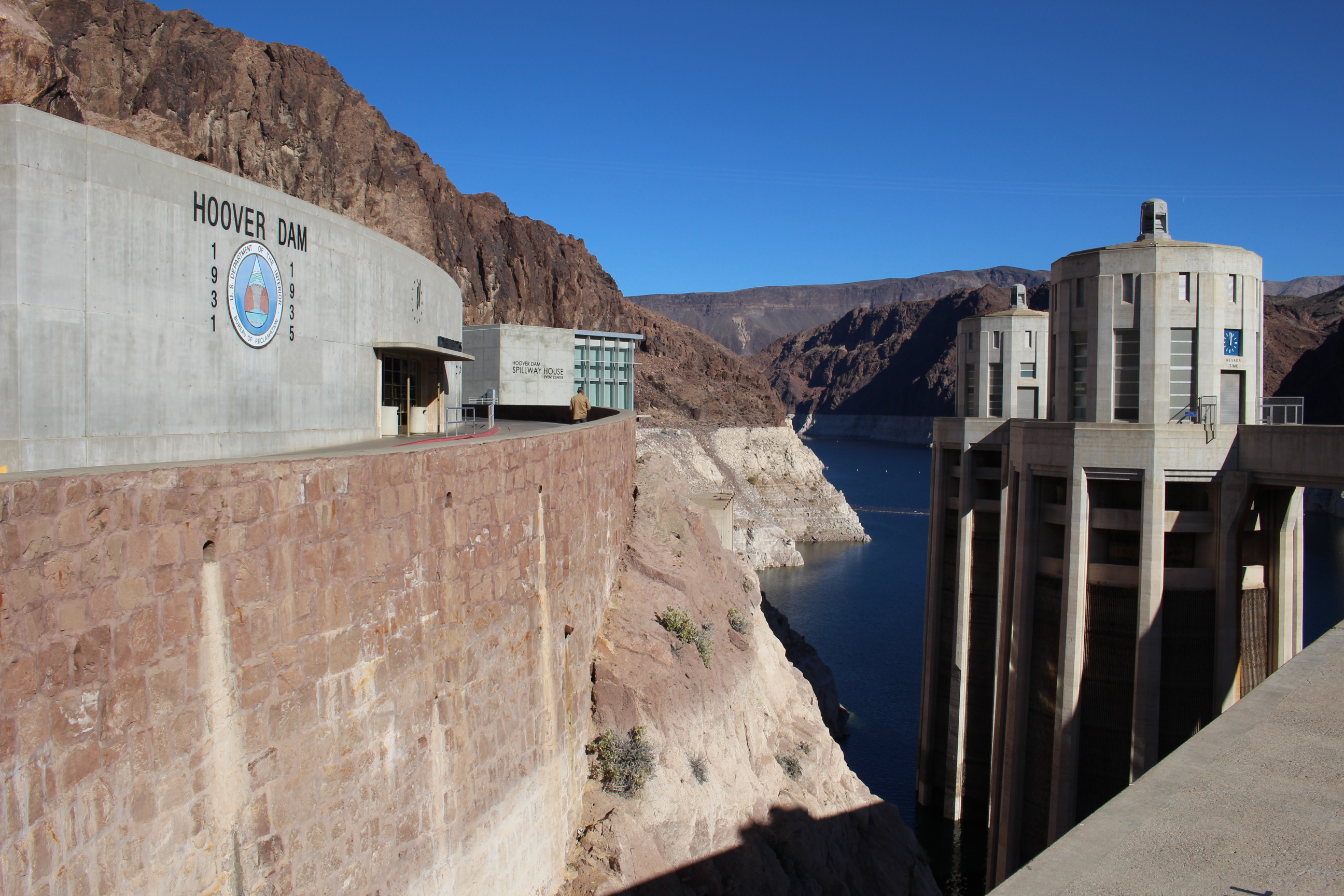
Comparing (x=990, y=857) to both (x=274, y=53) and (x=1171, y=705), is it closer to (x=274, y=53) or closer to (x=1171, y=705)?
(x=1171, y=705)

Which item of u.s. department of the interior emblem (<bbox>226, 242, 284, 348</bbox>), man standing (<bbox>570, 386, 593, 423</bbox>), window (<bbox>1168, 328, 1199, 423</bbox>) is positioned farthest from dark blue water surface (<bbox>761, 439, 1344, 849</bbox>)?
u.s. department of the interior emblem (<bbox>226, 242, 284, 348</bbox>)

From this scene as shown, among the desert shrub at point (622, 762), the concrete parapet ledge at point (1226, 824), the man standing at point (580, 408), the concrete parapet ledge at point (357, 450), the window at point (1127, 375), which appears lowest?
the desert shrub at point (622, 762)

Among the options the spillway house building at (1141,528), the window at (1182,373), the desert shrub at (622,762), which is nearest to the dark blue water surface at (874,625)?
the spillway house building at (1141,528)

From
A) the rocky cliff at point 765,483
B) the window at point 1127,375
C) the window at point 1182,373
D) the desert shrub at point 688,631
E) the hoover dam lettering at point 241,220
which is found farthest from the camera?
the rocky cliff at point 765,483

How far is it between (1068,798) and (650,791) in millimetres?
10923

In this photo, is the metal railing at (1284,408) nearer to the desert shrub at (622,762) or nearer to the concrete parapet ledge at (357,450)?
the concrete parapet ledge at (357,450)

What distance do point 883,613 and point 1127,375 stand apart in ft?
104

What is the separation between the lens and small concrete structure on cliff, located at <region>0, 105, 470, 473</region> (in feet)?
25.2

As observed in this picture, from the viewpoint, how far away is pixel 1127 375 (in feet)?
61.0

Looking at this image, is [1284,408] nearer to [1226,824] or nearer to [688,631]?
[688,631]

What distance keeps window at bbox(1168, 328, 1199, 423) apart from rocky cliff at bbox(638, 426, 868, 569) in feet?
148

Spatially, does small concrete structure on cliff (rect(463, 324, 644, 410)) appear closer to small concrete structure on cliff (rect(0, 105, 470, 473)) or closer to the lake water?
the lake water

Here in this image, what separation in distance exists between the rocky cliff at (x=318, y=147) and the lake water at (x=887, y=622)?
32.0 meters

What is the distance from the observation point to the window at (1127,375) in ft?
60.6
